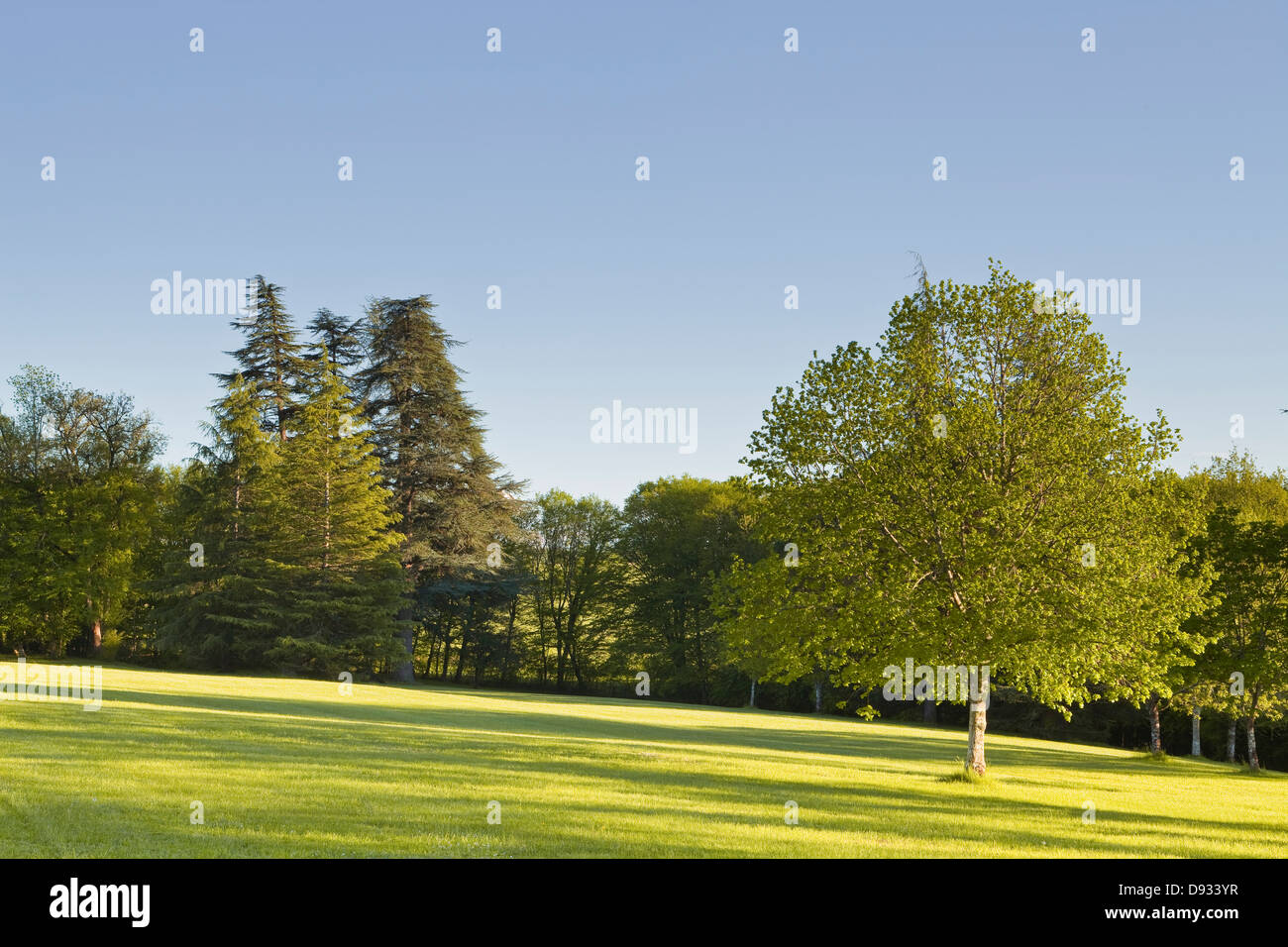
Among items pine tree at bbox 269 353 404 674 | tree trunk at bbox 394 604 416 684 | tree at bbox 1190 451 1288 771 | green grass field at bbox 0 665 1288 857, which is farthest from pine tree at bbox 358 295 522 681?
tree at bbox 1190 451 1288 771

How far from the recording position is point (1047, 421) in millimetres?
18797

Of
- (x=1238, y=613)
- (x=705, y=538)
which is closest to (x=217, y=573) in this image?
(x=705, y=538)

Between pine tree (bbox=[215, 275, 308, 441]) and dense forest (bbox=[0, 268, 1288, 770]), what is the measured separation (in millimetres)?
151

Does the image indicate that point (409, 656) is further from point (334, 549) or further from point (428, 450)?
point (428, 450)

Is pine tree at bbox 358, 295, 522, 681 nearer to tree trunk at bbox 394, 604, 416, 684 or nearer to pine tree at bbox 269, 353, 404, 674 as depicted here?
tree trunk at bbox 394, 604, 416, 684

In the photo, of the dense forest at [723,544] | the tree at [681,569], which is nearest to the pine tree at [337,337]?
the dense forest at [723,544]

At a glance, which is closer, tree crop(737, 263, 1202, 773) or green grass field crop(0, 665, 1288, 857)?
green grass field crop(0, 665, 1288, 857)

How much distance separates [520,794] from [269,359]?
46619 mm

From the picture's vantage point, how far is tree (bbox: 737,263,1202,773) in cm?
1783

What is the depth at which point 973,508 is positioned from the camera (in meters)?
18.2

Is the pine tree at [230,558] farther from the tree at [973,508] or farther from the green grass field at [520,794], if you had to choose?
the tree at [973,508]

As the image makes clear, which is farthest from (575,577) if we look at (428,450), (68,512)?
(68,512)

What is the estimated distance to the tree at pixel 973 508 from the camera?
58.5 feet

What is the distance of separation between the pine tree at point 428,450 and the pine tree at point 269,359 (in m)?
4.12
